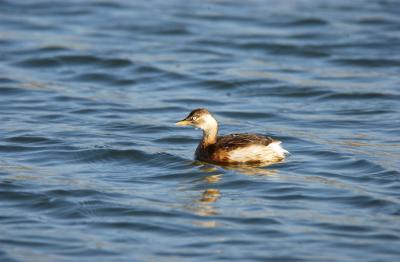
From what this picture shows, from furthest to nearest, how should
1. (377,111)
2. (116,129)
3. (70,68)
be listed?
1. (70,68)
2. (377,111)
3. (116,129)

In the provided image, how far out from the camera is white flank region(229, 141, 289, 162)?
11781 millimetres

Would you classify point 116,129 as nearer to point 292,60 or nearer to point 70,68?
point 70,68

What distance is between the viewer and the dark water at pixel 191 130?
30.3 ft

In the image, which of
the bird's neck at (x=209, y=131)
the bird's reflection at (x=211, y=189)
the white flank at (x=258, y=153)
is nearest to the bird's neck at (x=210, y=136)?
the bird's neck at (x=209, y=131)

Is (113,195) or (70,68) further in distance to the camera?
(70,68)

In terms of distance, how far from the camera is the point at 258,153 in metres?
11.8

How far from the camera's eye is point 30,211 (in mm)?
10016

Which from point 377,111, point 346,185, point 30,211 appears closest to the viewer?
point 30,211

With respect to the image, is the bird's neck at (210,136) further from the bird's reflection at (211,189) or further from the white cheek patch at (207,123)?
the bird's reflection at (211,189)

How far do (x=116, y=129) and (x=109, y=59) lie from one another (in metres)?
4.72

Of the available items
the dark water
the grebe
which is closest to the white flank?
the grebe

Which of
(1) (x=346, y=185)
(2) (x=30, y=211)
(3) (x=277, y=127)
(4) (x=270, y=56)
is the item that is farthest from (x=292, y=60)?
(2) (x=30, y=211)

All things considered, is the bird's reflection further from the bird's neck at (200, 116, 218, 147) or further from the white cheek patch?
the white cheek patch

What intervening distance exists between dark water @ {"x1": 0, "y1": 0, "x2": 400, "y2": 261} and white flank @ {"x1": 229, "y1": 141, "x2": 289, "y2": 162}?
0.25m
